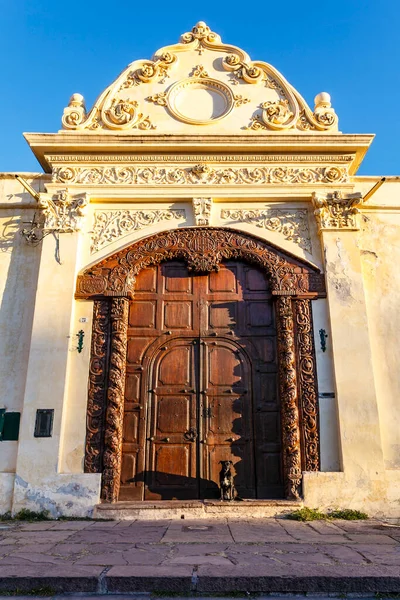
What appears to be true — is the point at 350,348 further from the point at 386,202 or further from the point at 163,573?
the point at 163,573

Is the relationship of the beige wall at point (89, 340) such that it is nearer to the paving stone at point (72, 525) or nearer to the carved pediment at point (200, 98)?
the paving stone at point (72, 525)

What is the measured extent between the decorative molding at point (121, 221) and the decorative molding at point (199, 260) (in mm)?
305

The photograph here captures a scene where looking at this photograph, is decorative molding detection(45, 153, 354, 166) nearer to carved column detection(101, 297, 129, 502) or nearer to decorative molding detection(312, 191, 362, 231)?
decorative molding detection(312, 191, 362, 231)

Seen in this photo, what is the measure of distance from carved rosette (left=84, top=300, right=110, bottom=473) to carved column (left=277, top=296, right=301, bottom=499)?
2.54 m

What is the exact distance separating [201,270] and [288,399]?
92.2 inches

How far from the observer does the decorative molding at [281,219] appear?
24.6 feet

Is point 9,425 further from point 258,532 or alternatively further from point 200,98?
point 200,98

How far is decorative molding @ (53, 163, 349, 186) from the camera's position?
770 centimetres

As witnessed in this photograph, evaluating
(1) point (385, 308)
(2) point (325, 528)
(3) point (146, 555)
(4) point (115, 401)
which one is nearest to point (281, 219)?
(1) point (385, 308)

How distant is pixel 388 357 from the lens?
684 cm

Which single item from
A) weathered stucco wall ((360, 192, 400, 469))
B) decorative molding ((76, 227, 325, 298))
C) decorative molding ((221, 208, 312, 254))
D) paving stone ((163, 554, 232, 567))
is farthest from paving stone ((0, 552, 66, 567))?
decorative molding ((221, 208, 312, 254))

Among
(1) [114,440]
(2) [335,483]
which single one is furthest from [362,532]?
(1) [114,440]

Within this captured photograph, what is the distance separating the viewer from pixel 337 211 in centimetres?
742

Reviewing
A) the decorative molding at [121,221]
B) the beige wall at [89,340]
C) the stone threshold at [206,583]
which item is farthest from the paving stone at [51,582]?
the decorative molding at [121,221]
